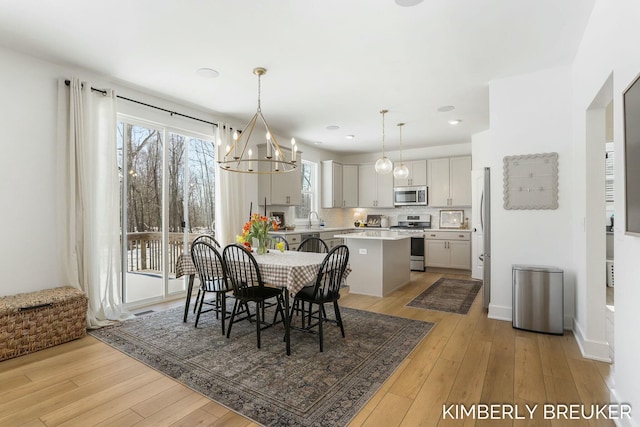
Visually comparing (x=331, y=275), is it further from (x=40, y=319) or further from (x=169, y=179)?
(x=169, y=179)

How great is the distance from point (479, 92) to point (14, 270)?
17.8ft

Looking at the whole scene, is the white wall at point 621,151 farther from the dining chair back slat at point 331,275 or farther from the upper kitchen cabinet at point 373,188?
the upper kitchen cabinet at point 373,188

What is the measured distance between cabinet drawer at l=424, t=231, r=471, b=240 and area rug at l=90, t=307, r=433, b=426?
3.52m

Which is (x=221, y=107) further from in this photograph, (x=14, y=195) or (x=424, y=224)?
(x=424, y=224)

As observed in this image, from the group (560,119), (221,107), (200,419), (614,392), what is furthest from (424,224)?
(200,419)

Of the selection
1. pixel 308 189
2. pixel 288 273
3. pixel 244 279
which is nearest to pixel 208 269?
pixel 244 279

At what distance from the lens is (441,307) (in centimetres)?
423

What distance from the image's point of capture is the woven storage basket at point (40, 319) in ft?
9.04

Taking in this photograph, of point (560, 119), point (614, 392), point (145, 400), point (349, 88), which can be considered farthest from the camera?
point (349, 88)

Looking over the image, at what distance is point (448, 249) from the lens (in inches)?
264

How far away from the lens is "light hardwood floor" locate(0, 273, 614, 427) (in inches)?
76.5

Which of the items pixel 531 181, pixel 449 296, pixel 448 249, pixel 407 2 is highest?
pixel 407 2

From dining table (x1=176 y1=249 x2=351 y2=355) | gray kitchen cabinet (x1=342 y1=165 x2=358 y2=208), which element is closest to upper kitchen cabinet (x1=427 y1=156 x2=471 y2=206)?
gray kitchen cabinet (x1=342 y1=165 x2=358 y2=208)

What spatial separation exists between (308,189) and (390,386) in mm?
5549
